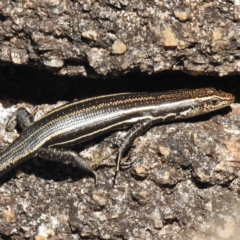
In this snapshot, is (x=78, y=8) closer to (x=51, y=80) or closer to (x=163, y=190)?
(x=51, y=80)

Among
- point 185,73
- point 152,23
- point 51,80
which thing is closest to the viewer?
point 152,23

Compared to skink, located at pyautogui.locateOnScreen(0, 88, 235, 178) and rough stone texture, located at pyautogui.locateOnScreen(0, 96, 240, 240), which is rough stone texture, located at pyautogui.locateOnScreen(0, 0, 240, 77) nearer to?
skink, located at pyautogui.locateOnScreen(0, 88, 235, 178)

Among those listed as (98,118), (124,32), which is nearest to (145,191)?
(98,118)

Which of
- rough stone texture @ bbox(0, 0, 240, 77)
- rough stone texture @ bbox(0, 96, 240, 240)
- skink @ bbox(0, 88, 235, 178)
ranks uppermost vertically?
rough stone texture @ bbox(0, 0, 240, 77)

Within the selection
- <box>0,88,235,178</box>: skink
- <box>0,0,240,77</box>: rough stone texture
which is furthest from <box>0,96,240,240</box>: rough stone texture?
<box>0,0,240,77</box>: rough stone texture

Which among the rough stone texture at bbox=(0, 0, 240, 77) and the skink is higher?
the rough stone texture at bbox=(0, 0, 240, 77)

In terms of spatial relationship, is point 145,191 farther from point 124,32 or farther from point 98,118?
point 124,32

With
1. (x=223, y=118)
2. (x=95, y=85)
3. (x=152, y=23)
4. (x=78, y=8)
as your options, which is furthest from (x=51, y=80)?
(x=223, y=118)

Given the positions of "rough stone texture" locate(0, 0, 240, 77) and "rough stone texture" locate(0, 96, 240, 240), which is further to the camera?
"rough stone texture" locate(0, 96, 240, 240)
